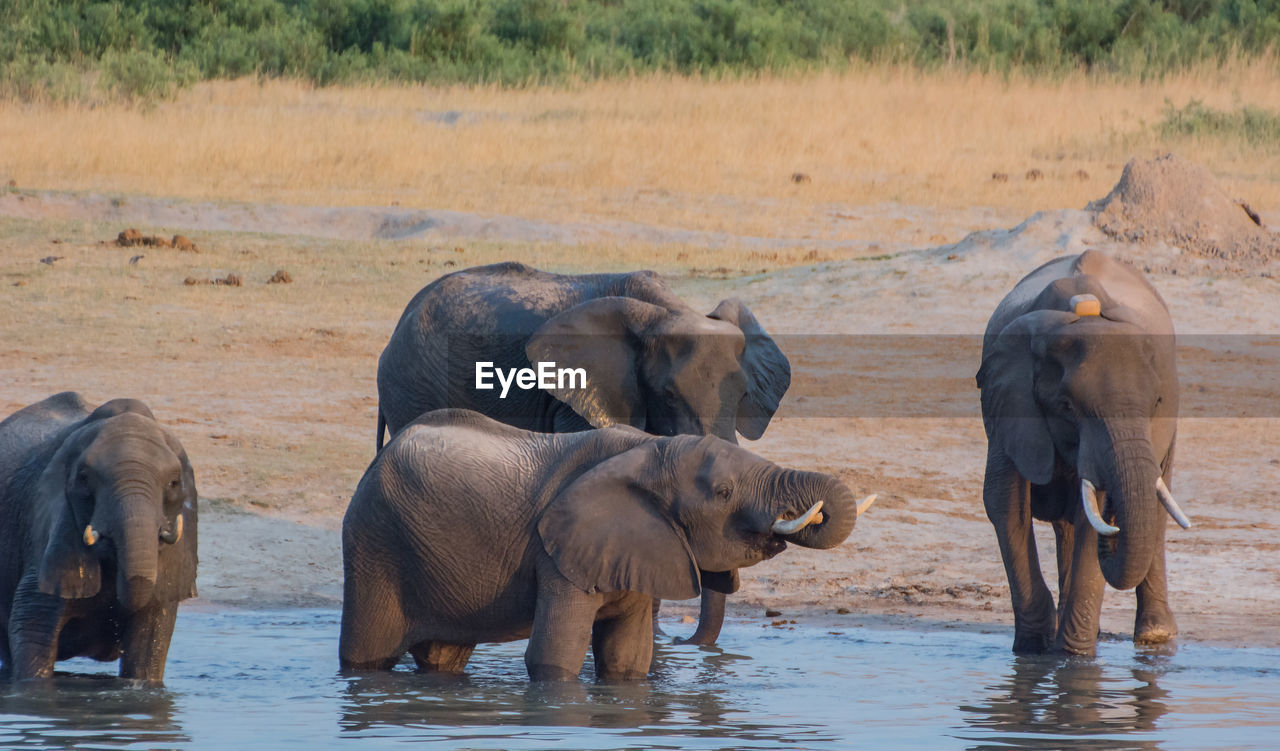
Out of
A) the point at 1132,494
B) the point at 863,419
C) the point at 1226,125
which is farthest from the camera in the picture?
the point at 1226,125

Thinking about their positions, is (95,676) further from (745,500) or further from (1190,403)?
(1190,403)

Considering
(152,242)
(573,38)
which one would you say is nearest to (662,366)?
(152,242)

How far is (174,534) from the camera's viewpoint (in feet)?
21.2

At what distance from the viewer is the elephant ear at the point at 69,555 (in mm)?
6336

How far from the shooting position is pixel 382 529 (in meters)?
6.86

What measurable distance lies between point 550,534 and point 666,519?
0.37 m

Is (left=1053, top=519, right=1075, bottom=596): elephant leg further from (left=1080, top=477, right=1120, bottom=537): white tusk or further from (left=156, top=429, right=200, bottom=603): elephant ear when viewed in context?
(left=156, top=429, right=200, bottom=603): elephant ear

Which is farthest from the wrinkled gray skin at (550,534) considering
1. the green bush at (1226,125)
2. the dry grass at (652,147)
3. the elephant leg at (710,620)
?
the green bush at (1226,125)

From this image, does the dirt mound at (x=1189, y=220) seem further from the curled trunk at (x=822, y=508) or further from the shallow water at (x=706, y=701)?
the curled trunk at (x=822, y=508)

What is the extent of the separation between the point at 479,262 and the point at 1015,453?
9545 mm

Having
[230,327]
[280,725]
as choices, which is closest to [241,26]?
[230,327]

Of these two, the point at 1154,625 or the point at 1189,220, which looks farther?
the point at 1189,220

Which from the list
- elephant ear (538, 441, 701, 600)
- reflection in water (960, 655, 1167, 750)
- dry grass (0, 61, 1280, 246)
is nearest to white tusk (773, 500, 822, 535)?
elephant ear (538, 441, 701, 600)

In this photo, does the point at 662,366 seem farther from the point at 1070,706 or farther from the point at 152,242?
the point at 152,242
